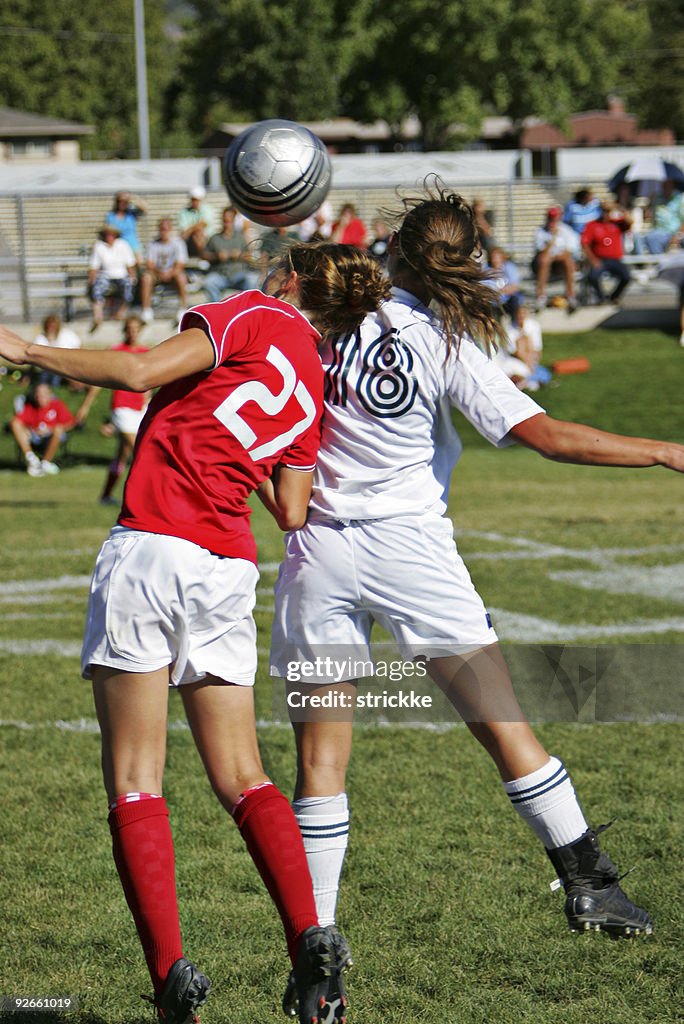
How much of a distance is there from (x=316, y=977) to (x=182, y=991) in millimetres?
319

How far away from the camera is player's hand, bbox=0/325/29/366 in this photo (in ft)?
9.51

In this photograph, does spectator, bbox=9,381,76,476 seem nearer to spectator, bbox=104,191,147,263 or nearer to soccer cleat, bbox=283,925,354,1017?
spectator, bbox=104,191,147,263

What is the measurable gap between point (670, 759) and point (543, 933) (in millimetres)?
1753

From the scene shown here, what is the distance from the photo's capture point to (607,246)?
22422mm

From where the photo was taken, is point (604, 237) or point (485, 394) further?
point (604, 237)

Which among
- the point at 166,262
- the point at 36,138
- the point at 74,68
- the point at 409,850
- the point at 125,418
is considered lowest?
the point at 409,850

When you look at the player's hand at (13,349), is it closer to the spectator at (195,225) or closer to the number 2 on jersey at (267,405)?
the number 2 on jersey at (267,405)

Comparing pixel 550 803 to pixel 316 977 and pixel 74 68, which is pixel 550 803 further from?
pixel 74 68

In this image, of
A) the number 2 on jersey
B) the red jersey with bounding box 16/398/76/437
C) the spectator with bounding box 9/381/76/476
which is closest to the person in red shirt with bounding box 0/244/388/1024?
the number 2 on jersey

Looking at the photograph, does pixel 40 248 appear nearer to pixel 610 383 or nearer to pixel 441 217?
pixel 610 383

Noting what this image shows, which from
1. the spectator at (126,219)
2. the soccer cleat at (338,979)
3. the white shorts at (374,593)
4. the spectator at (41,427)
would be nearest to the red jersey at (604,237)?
the spectator at (126,219)

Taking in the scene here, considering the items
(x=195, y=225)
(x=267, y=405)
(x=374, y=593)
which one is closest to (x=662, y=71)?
(x=195, y=225)

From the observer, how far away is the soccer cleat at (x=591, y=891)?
350 cm

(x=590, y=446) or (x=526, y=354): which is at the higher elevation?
(x=590, y=446)
